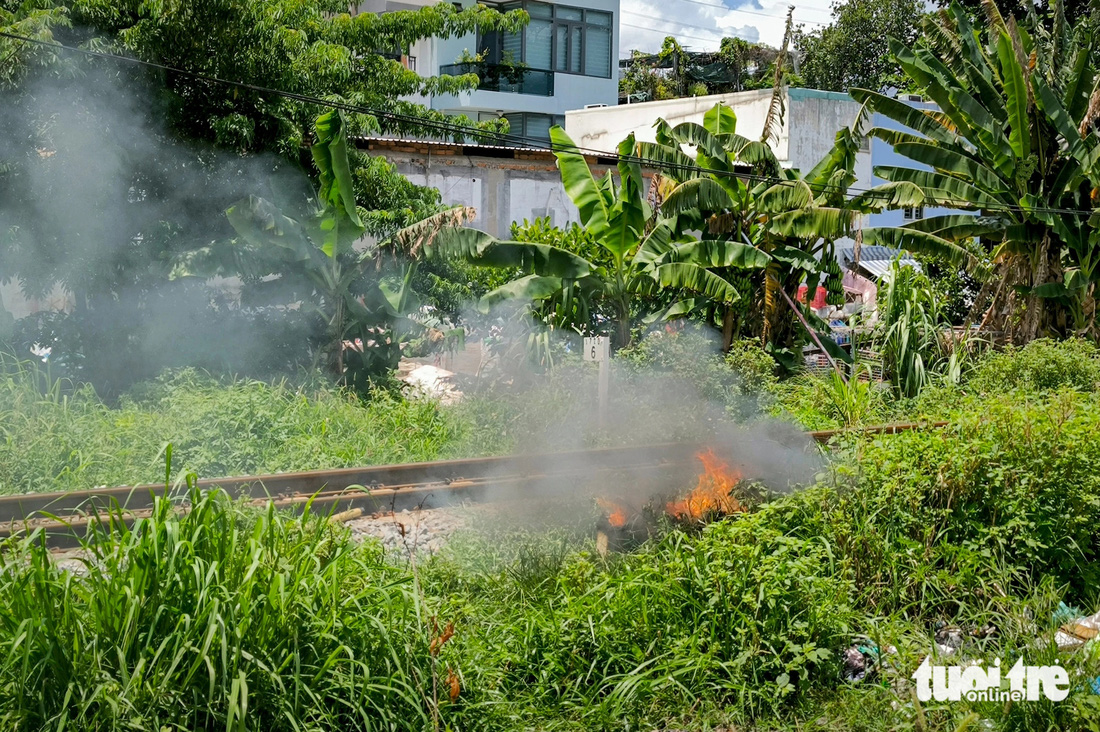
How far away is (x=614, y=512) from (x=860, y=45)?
37496 millimetres

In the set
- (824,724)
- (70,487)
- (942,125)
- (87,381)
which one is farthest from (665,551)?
(942,125)

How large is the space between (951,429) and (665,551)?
3.08m

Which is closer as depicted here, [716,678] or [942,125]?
[716,678]

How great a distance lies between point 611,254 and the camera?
49.1ft

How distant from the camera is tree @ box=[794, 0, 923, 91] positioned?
126 ft

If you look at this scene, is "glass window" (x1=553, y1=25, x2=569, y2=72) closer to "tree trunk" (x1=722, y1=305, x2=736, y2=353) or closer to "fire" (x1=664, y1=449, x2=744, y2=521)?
"tree trunk" (x1=722, y1=305, x2=736, y2=353)

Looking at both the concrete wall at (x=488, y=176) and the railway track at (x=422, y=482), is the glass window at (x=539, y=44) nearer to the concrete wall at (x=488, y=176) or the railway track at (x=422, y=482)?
the concrete wall at (x=488, y=176)

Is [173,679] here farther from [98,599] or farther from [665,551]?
[665,551]

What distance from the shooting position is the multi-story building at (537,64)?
29.8 m

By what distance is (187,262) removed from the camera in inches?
491

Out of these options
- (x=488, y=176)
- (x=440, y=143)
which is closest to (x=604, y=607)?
(x=440, y=143)

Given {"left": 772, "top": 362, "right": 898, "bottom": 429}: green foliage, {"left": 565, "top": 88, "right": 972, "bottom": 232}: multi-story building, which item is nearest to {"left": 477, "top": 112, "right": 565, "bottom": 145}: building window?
{"left": 565, "top": 88, "right": 972, "bottom": 232}: multi-story building

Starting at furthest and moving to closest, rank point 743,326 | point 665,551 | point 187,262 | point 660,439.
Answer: point 743,326, point 187,262, point 660,439, point 665,551

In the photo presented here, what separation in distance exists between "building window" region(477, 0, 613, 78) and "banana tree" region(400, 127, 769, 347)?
15945mm
